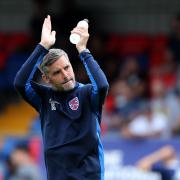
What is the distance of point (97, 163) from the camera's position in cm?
647

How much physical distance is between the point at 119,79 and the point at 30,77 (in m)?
6.62

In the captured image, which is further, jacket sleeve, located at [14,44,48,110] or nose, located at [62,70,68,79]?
jacket sleeve, located at [14,44,48,110]

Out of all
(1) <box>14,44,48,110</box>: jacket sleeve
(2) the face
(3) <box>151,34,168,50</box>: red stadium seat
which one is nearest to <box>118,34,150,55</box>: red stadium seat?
(3) <box>151,34,168,50</box>: red stadium seat

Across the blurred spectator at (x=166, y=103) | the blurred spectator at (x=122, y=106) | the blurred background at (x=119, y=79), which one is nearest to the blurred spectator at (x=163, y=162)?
the blurred background at (x=119, y=79)

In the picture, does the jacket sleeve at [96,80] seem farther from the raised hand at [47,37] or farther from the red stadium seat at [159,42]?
the red stadium seat at [159,42]

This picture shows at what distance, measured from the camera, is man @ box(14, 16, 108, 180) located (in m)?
6.41

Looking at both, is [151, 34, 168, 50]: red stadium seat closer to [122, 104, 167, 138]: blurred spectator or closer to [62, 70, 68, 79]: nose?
[122, 104, 167, 138]: blurred spectator

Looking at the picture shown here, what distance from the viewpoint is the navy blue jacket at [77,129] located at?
642 cm

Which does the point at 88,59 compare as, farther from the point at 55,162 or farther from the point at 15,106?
the point at 15,106

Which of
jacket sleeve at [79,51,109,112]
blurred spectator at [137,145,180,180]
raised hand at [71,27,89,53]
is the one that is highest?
raised hand at [71,27,89,53]

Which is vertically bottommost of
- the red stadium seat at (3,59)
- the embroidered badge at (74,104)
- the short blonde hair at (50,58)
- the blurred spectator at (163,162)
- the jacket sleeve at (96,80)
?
the blurred spectator at (163,162)

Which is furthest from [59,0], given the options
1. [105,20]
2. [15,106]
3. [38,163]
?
[38,163]

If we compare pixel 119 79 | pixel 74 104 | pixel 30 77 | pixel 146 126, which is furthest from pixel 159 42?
pixel 74 104

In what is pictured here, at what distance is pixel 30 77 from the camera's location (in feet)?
21.9
